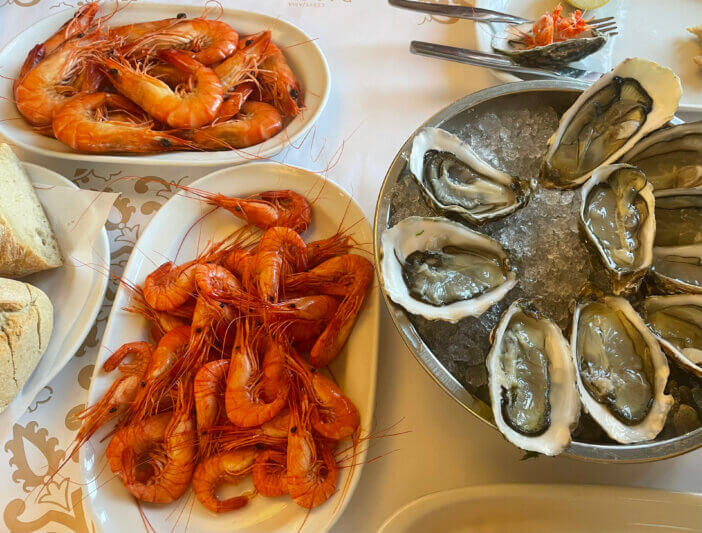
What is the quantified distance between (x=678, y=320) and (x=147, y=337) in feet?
3.10

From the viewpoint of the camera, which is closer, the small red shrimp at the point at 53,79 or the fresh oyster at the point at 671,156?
the fresh oyster at the point at 671,156

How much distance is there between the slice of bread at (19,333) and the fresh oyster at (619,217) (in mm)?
954

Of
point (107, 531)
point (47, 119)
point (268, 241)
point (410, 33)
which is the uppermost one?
point (410, 33)

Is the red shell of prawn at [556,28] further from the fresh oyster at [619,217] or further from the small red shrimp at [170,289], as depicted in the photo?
the small red shrimp at [170,289]

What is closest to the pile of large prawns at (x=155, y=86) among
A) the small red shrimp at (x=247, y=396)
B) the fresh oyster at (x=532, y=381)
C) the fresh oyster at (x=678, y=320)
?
the small red shrimp at (x=247, y=396)

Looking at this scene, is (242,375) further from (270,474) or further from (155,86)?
(155,86)

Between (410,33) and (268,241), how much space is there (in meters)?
0.69

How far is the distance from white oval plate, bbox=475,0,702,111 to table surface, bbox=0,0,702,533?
3.9 inches

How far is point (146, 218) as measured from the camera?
1.18m

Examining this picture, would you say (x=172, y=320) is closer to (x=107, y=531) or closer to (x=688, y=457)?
(x=107, y=531)

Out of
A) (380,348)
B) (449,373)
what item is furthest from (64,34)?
(449,373)

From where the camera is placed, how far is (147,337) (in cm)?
105

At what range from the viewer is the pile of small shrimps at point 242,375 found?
0.90 metres

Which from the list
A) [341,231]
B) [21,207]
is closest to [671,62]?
[341,231]
